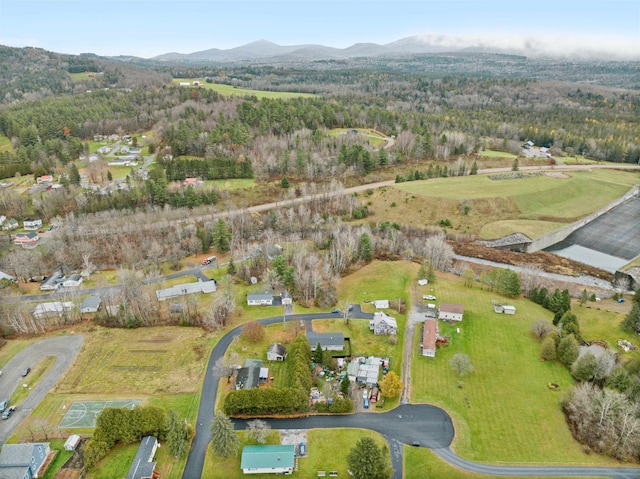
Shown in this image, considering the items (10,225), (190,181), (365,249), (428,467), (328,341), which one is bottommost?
(428,467)

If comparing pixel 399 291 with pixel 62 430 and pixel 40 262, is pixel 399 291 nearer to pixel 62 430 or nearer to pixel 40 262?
pixel 62 430

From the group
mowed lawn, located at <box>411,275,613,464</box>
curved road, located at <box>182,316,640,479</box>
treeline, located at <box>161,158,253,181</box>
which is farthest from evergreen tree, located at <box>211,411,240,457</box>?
treeline, located at <box>161,158,253,181</box>

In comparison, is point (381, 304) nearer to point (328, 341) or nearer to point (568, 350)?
point (328, 341)

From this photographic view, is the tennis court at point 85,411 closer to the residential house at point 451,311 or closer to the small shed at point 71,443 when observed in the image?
the small shed at point 71,443

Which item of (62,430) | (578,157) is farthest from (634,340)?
(578,157)

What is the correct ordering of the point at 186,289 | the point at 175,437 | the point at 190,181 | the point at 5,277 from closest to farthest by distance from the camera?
the point at 175,437
the point at 186,289
the point at 5,277
the point at 190,181

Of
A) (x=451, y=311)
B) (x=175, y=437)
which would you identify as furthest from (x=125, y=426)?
(x=451, y=311)
